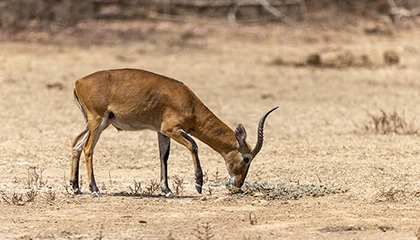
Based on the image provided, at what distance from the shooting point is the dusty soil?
29.0ft

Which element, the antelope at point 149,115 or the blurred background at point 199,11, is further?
the blurred background at point 199,11

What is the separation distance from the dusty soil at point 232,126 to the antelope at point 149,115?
0.35 metres

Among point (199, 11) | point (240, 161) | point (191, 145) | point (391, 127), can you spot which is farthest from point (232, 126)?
point (199, 11)

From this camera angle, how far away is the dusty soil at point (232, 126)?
8.85m

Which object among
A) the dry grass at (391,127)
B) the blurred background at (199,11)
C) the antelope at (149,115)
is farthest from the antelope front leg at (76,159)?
the blurred background at (199,11)

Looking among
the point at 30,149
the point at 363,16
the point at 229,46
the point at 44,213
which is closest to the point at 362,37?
the point at 363,16

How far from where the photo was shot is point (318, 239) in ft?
26.9

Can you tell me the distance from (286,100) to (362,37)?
5.89 meters

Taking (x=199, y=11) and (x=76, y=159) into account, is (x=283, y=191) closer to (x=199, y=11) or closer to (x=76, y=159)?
(x=76, y=159)

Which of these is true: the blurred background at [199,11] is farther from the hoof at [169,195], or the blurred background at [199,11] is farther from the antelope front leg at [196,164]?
the antelope front leg at [196,164]

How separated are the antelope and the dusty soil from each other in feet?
1.13

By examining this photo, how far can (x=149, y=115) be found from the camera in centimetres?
992

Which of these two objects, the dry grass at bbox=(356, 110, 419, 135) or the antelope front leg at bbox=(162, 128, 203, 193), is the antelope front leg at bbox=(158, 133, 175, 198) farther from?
the dry grass at bbox=(356, 110, 419, 135)

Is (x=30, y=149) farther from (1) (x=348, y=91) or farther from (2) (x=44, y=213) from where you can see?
(1) (x=348, y=91)
